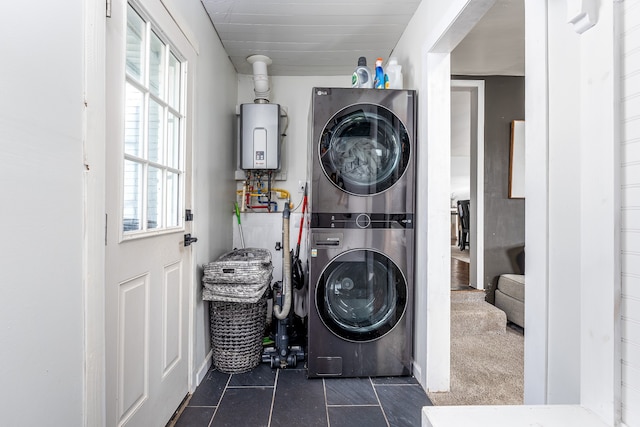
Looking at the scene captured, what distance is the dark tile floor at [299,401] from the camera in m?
1.60

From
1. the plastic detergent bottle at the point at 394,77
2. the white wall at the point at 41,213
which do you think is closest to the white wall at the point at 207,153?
the white wall at the point at 41,213

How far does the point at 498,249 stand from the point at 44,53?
3376 millimetres

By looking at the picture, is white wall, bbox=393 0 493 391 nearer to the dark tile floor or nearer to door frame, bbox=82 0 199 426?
the dark tile floor

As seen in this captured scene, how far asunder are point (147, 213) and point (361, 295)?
4.35ft

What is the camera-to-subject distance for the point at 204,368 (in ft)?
6.67

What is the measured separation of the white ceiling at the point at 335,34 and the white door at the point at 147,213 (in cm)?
64

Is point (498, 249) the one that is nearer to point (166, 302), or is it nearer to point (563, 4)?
point (563, 4)

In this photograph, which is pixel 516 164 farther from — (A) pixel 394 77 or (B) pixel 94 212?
(B) pixel 94 212

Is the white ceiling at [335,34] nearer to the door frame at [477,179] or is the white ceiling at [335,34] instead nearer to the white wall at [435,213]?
the door frame at [477,179]

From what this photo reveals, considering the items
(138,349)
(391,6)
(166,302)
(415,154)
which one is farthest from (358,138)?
(138,349)

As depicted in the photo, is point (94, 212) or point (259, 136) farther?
point (259, 136)

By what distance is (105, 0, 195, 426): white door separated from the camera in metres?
1.13

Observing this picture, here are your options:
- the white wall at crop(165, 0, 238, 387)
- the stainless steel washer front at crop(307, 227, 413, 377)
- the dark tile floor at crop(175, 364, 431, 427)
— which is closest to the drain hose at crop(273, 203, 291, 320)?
the stainless steel washer front at crop(307, 227, 413, 377)

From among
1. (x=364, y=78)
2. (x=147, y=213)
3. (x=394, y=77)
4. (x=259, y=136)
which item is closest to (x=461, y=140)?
(x=394, y=77)
